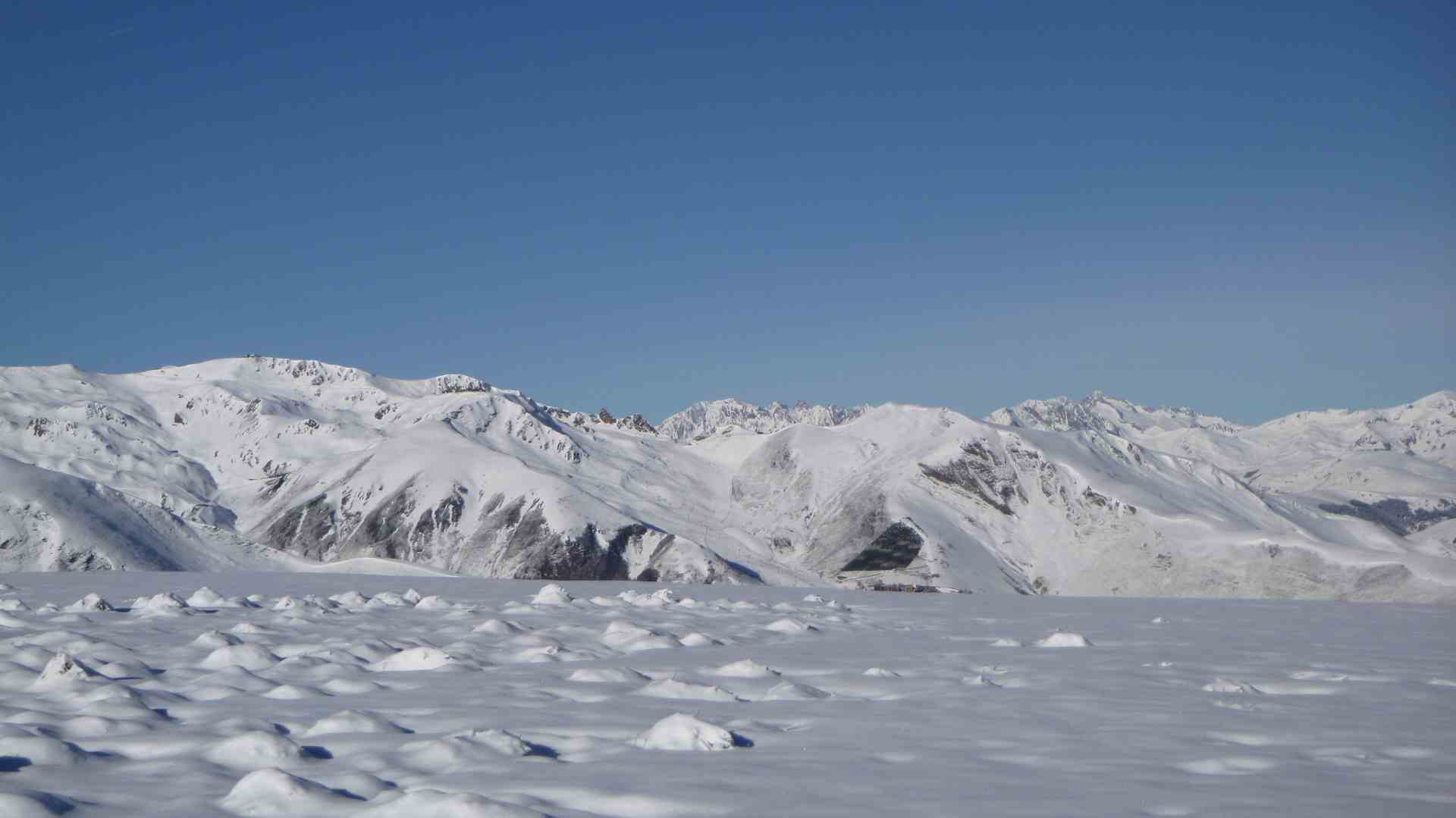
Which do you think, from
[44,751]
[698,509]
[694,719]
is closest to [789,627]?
[694,719]

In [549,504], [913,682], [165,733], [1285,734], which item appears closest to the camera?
[165,733]

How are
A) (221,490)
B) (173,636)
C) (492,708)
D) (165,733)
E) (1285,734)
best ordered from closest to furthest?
(165,733) < (1285,734) < (492,708) < (173,636) < (221,490)

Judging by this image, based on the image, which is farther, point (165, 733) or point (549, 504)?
point (549, 504)

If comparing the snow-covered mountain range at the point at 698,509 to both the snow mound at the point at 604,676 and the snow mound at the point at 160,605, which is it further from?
the snow mound at the point at 604,676

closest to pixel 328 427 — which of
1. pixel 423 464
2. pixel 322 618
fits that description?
pixel 423 464

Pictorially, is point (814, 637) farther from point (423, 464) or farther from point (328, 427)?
point (328, 427)

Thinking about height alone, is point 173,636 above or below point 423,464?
below

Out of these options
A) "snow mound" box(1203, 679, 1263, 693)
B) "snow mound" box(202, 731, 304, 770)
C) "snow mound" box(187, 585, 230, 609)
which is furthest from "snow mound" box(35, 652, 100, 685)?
"snow mound" box(1203, 679, 1263, 693)
